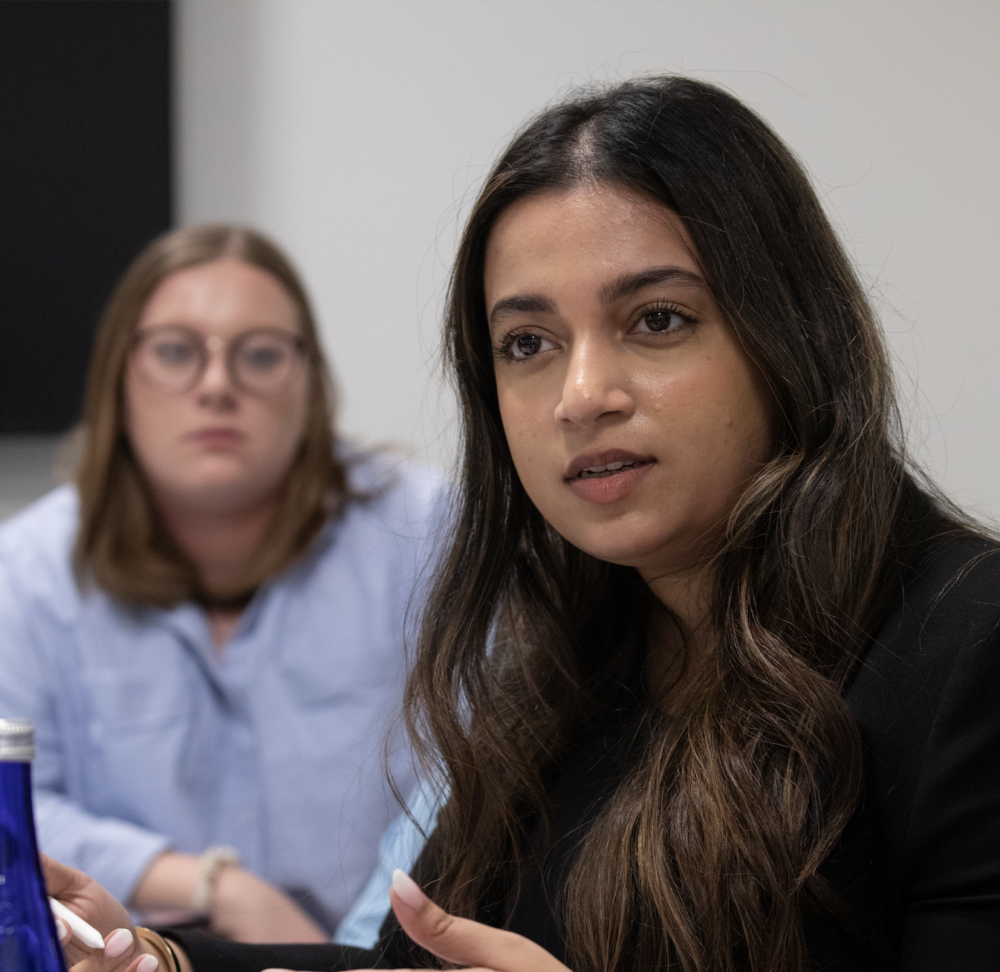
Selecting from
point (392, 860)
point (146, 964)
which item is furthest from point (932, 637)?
point (392, 860)

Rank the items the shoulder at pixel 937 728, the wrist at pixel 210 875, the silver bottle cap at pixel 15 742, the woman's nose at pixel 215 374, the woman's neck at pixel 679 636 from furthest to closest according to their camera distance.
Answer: the woman's nose at pixel 215 374, the wrist at pixel 210 875, the woman's neck at pixel 679 636, the shoulder at pixel 937 728, the silver bottle cap at pixel 15 742

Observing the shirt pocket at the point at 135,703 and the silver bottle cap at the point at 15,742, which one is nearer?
the silver bottle cap at the point at 15,742

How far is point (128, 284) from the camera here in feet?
5.96

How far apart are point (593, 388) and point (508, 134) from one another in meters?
1.07

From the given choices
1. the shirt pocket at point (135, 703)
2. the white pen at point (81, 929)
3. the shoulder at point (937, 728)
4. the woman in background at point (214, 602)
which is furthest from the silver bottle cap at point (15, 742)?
the shirt pocket at point (135, 703)

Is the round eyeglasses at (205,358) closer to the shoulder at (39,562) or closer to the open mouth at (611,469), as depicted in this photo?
the shoulder at (39,562)

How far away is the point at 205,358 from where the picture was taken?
5.76ft

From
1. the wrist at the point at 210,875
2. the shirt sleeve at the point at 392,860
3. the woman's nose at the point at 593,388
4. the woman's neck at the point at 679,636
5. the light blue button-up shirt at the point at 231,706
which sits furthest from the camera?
the light blue button-up shirt at the point at 231,706

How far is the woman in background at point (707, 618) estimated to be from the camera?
0.70 meters

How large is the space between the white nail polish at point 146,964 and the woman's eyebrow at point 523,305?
518 mm

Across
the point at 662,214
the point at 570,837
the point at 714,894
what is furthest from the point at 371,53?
the point at 714,894

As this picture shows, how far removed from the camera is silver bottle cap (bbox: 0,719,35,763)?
1.86ft

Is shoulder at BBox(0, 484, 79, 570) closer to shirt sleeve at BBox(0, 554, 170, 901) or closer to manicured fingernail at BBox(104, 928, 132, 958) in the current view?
shirt sleeve at BBox(0, 554, 170, 901)

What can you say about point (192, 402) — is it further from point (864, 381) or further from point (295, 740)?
point (864, 381)
